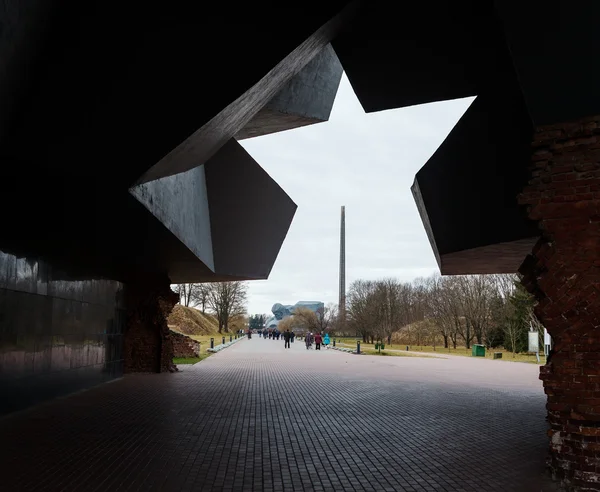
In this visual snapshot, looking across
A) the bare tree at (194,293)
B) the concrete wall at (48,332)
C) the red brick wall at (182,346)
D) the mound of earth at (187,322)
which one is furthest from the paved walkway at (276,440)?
the bare tree at (194,293)

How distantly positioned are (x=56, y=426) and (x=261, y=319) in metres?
146

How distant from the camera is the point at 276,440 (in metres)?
8.82

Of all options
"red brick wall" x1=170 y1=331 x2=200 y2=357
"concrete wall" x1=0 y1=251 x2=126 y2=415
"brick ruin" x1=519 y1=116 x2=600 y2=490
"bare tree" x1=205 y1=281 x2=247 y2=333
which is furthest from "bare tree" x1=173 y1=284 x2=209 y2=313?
"brick ruin" x1=519 y1=116 x2=600 y2=490

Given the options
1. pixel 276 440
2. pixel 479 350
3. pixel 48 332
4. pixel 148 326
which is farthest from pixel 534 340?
pixel 48 332

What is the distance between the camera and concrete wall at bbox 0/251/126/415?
11.4 metres

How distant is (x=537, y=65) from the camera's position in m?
6.48

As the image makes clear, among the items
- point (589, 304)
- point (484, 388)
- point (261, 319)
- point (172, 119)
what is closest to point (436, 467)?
point (589, 304)

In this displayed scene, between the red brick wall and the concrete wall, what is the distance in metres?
10.3

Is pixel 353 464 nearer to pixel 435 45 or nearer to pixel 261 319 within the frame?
pixel 435 45

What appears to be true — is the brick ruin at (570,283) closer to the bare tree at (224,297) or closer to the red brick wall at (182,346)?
the red brick wall at (182,346)

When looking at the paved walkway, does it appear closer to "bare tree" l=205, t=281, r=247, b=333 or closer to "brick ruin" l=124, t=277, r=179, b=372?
"brick ruin" l=124, t=277, r=179, b=372

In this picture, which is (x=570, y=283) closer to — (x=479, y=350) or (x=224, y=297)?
(x=479, y=350)

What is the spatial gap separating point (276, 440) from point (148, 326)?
42.0ft

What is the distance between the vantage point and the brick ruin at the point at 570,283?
6.22 m
